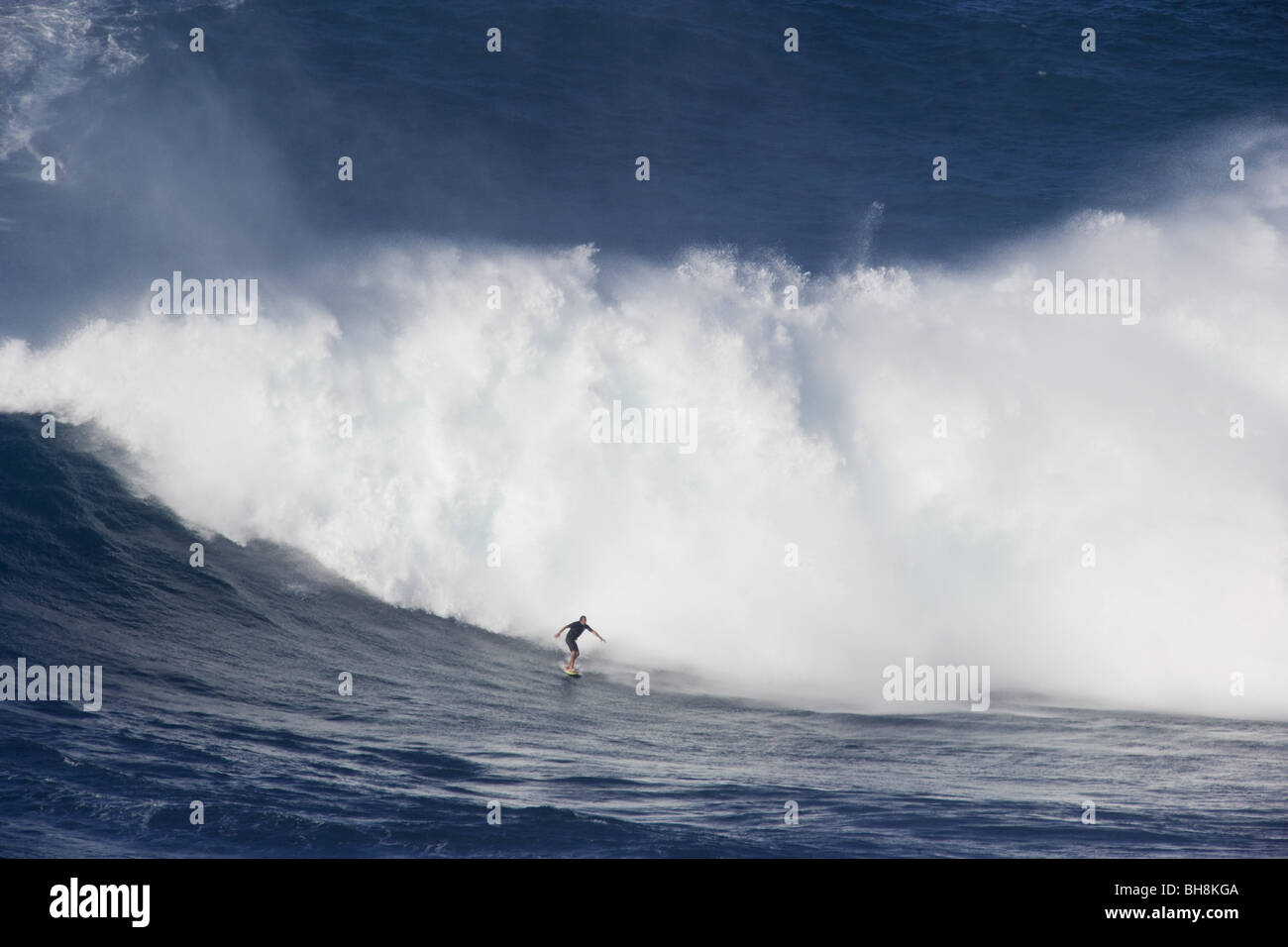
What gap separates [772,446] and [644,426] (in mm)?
2691

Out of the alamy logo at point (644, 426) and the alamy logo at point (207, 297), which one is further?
the alamy logo at point (207, 297)

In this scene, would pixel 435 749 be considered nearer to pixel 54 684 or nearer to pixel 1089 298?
pixel 54 684

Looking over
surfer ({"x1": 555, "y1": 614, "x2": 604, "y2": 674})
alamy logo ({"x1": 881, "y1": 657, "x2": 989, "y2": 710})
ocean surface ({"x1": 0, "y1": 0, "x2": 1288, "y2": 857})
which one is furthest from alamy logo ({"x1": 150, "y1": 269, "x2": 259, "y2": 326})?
alamy logo ({"x1": 881, "y1": 657, "x2": 989, "y2": 710})

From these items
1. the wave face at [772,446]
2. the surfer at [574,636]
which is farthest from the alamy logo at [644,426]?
the surfer at [574,636]

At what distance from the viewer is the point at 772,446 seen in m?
24.8

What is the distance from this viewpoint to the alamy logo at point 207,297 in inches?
1071

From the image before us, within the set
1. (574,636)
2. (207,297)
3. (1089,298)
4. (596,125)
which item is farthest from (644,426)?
(207,297)

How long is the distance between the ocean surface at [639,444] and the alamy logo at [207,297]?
0.89 ft

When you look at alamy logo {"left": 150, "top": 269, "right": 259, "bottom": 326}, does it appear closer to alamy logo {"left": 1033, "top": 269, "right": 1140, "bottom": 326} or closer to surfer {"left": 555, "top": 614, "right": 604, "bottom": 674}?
surfer {"left": 555, "top": 614, "right": 604, "bottom": 674}

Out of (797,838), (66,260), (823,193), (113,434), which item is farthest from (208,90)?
(797,838)

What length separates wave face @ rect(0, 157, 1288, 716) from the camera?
22625 mm

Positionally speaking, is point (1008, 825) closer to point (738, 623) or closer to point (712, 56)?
point (738, 623)

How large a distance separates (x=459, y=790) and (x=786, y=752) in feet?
16.7

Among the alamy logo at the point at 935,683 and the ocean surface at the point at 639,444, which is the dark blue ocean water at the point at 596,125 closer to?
the ocean surface at the point at 639,444
